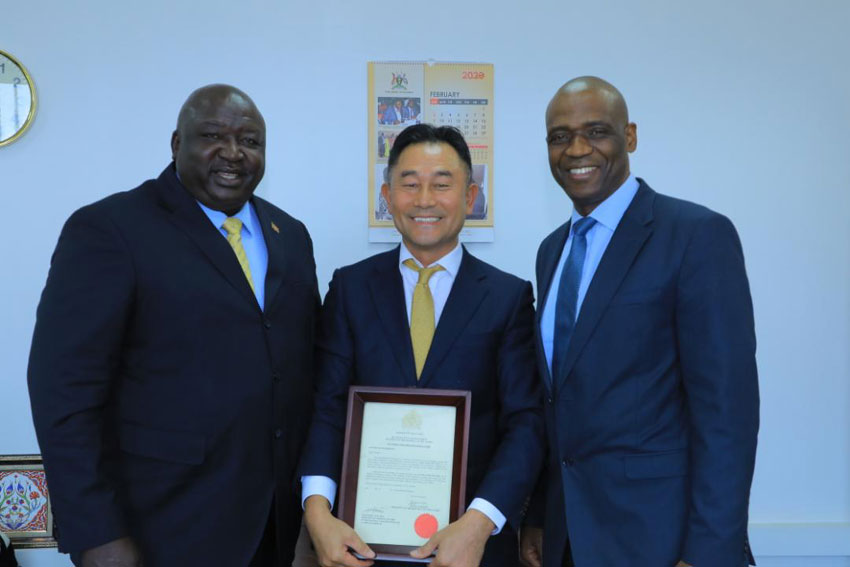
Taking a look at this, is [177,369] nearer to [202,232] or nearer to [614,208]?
[202,232]

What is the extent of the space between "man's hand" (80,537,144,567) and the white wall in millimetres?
1727

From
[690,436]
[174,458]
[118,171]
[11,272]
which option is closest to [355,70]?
[118,171]

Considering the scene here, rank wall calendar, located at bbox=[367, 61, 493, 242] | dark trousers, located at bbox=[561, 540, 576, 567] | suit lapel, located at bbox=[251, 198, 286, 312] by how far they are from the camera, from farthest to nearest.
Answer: wall calendar, located at bbox=[367, 61, 493, 242] → suit lapel, located at bbox=[251, 198, 286, 312] → dark trousers, located at bbox=[561, 540, 576, 567]

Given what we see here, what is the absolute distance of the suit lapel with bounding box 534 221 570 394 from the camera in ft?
6.14

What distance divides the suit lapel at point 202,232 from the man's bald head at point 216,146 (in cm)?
5

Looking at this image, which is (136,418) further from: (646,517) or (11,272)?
(11,272)

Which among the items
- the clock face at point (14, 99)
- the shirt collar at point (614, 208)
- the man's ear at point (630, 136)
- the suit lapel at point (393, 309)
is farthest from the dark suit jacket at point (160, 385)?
the clock face at point (14, 99)

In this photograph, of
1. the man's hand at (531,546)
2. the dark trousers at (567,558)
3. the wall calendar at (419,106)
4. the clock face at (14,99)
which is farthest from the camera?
the wall calendar at (419,106)

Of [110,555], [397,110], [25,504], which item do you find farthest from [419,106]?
[25,504]

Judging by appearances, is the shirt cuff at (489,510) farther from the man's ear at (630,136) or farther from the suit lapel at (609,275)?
the man's ear at (630,136)

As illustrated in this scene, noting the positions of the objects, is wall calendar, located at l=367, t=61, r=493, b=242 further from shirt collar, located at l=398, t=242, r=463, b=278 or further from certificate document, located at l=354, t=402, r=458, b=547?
certificate document, located at l=354, t=402, r=458, b=547

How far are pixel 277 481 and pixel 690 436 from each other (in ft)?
3.52

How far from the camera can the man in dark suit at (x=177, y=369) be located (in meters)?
1.68

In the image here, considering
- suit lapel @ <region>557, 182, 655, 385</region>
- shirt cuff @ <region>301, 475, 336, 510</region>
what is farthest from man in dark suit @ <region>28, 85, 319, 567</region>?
suit lapel @ <region>557, 182, 655, 385</region>
